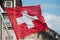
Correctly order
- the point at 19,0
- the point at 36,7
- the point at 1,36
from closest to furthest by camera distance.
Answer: the point at 36,7 → the point at 1,36 → the point at 19,0

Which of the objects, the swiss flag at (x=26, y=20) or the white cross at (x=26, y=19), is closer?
the swiss flag at (x=26, y=20)

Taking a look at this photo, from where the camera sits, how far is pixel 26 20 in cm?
1727

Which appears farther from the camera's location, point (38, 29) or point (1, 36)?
point (1, 36)

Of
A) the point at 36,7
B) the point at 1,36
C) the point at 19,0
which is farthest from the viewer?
the point at 19,0

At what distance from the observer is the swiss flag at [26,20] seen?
53.3 feet

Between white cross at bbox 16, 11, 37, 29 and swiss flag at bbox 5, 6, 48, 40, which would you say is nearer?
swiss flag at bbox 5, 6, 48, 40

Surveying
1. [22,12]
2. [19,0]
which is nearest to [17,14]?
[22,12]

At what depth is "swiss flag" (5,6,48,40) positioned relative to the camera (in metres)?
16.2

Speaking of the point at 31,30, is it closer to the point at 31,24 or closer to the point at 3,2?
the point at 31,24

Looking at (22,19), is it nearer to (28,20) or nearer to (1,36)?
(28,20)

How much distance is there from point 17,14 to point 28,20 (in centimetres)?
69

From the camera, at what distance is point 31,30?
16594 millimetres

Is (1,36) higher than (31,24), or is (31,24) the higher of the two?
(31,24)

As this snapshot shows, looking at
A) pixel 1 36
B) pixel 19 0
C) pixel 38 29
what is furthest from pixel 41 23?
pixel 19 0
